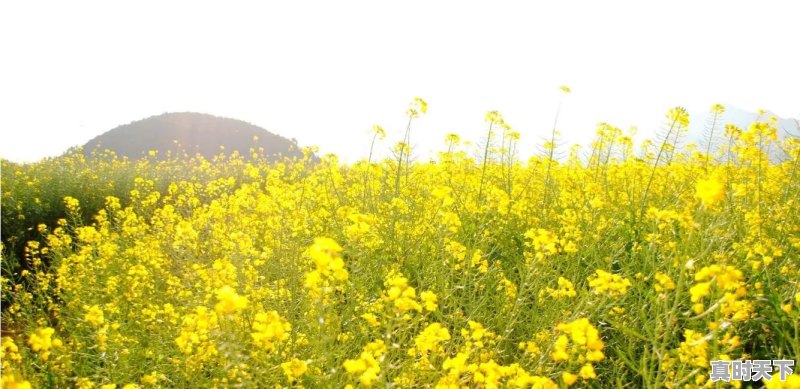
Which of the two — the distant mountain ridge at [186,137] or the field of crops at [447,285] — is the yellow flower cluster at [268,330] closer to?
the field of crops at [447,285]

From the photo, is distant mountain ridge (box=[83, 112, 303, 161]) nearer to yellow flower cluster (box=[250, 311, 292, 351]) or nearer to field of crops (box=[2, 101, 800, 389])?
field of crops (box=[2, 101, 800, 389])

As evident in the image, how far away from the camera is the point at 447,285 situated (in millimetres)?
2506

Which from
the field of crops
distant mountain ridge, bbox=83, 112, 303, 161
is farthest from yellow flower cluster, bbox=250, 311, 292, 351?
distant mountain ridge, bbox=83, 112, 303, 161

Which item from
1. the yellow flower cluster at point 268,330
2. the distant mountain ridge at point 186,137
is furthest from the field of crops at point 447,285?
the distant mountain ridge at point 186,137

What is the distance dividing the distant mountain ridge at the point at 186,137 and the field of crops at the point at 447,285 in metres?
12.8

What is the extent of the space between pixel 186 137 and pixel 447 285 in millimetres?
18018

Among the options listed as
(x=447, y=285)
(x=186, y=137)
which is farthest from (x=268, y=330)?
(x=186, y=137)

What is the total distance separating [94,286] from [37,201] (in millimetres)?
2425

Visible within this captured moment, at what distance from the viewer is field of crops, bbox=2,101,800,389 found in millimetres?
1664

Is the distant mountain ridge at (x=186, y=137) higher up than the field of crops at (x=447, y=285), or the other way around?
the distant mountain ridge at (x=186, y=137)

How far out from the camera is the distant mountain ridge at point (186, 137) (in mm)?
17844

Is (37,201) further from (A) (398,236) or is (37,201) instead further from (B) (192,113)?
(B) (192,113)

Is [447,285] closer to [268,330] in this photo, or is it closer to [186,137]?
[268,330]

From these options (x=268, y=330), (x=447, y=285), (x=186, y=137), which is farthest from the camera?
(x=186, y=137)
